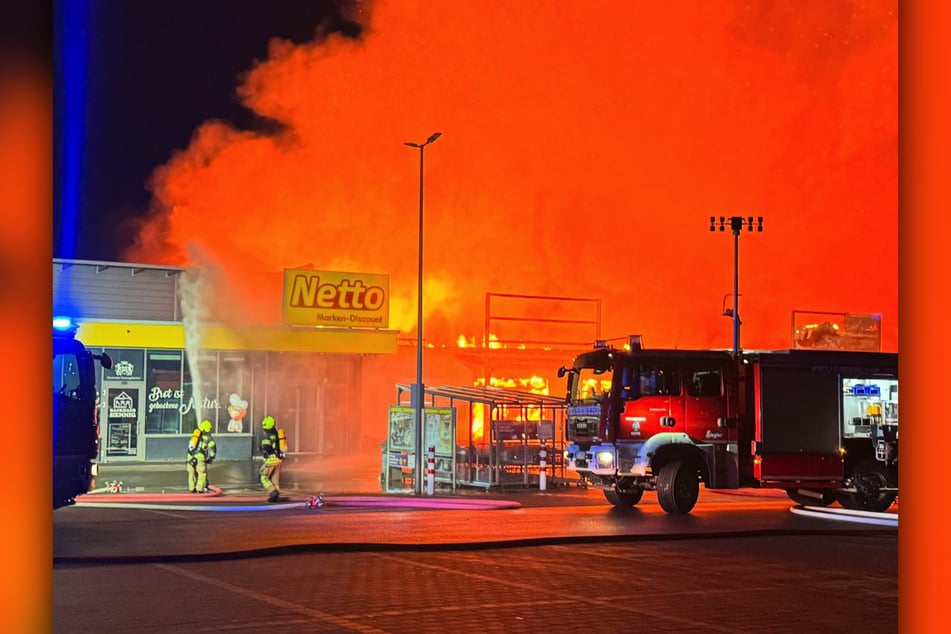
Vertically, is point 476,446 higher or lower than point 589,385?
lower

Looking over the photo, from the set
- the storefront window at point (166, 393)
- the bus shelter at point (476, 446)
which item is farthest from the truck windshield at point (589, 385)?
the storefront window at point (166, 393)

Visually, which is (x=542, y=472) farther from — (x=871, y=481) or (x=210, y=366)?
(x=210, y=366)

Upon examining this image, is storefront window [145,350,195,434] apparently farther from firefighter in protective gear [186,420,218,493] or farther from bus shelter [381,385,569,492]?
firefighter in protective gear [186,420,218,493]

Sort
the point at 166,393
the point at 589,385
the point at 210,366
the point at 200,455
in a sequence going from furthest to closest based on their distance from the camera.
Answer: the point at 210,366 → the point at 166,393 → the point at 200,455 → the point at 589,385

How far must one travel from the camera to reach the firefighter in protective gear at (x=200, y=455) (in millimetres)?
21484

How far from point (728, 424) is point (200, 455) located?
31.9 ft

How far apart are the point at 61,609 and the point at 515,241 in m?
47.6

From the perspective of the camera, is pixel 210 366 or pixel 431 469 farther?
pixel 210 366

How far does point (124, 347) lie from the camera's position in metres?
36.6

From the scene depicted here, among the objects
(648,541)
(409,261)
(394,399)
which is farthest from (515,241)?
(648,541)

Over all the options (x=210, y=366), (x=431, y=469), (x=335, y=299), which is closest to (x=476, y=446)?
(x=431, y=469)

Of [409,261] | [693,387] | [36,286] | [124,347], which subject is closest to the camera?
[36,286]

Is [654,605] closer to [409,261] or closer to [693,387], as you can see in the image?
[693,387]

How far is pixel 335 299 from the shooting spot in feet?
129
